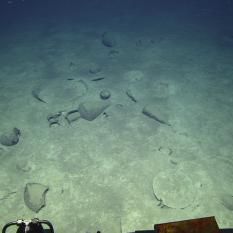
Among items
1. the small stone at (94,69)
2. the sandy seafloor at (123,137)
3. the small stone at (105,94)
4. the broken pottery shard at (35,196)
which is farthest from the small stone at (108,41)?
the broken pottery shard at (35,196)

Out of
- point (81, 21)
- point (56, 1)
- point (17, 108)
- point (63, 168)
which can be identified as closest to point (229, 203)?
point (63, 168)

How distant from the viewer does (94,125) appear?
28.5 feet

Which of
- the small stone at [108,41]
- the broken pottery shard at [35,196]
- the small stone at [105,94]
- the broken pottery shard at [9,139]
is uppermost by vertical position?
the small stone at [105,94]

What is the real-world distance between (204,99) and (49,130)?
5.63 m

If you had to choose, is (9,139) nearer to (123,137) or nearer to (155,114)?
(123,137)

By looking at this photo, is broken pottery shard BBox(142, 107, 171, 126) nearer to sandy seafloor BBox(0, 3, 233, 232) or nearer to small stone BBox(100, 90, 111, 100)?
sandy seafloor BBox(0, 3, 233, 232)

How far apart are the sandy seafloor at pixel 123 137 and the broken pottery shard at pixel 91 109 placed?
186 mm

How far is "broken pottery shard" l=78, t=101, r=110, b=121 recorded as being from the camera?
8.87 m

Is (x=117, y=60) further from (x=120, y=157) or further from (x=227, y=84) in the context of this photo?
(x=120, y=157)

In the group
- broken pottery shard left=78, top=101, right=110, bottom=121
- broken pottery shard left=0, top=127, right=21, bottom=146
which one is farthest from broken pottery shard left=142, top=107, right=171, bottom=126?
broken pottery shard left=0, top=127, right=21, bottom=146

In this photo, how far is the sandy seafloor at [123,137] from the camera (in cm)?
623

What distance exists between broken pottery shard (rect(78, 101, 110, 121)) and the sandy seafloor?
0.61 ft

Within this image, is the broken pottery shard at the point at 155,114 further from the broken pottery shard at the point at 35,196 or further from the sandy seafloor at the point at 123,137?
the broken pottery shard at the point at 35,196

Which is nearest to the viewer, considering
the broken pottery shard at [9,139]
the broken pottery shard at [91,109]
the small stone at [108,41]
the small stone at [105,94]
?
the broken pottery shard at [9,139]
